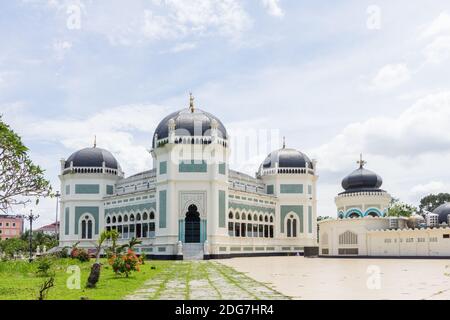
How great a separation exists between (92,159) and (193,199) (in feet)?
55.3

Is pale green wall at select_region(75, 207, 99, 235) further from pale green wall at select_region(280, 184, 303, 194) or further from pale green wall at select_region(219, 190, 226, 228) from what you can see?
pale green wall at select_region(280, 184, 303, 194)

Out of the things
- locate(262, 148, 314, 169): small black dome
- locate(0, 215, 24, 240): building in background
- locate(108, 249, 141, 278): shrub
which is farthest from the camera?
locate(0, 215, 24, 240): building in background

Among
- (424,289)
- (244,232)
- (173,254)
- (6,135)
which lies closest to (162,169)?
(173,254)

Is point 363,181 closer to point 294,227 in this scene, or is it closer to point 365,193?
point 365,193

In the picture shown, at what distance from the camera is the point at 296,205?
2350 inches

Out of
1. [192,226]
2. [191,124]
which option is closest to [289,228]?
[192,226]

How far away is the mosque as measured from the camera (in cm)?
4722

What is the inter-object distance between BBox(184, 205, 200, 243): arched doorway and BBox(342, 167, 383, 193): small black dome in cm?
2342

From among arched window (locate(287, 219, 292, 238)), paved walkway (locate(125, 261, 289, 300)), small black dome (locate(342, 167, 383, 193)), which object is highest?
small black dome (locate(342, 167, 383, 193))

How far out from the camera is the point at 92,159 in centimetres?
5866

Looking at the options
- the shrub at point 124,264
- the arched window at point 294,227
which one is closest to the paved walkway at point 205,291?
the shrub at point 124,264

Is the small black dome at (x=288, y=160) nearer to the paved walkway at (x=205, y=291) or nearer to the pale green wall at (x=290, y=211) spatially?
the pale green wall at (x=290, y=211)

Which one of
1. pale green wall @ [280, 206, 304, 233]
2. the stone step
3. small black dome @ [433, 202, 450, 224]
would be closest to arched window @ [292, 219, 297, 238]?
pale green wall @ [280, 206, 304, 233]

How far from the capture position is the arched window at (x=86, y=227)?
57938 millimetres
